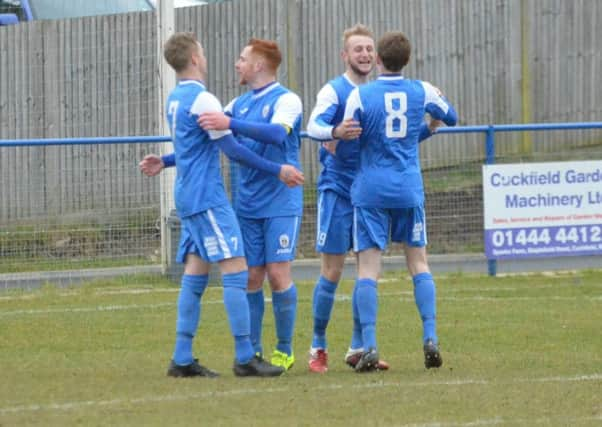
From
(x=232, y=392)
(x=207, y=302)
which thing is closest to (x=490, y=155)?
(x=207, y=302)

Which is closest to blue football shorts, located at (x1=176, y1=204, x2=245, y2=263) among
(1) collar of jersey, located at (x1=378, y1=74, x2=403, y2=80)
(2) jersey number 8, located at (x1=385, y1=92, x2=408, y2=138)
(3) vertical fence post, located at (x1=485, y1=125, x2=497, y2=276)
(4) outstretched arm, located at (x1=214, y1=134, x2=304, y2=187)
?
(4) outstretched arm, located at (x1=214, y1=134, x2=304, y2=187)

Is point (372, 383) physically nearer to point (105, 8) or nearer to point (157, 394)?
point (157, 394)

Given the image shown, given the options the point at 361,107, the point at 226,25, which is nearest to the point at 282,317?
the point at 361,107

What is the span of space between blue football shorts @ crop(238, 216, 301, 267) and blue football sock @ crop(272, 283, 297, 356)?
22 cm

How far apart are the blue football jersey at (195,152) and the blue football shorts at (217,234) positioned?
0.17ft

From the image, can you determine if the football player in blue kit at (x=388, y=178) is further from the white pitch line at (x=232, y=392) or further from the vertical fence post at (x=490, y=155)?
the vertical fence post at (x=490, y=155)

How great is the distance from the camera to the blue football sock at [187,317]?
874cm

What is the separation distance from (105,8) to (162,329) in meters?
9.51

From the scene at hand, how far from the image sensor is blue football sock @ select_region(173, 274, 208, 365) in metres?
8.74

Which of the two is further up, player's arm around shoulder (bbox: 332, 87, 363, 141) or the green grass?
player's arm around shoulder (bbox: 332, 87, 363, 141)

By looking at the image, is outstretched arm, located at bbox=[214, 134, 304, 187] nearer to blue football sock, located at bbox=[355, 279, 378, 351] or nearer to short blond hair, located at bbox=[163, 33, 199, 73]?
short blond hair, located at bbox=[163, 33, 199, 73]

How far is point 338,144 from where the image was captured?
30.6ft

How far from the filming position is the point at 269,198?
29.5ft

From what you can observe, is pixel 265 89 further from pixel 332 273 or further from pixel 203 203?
pixel 332 273
